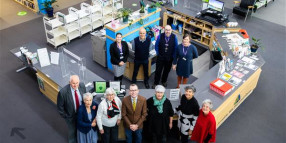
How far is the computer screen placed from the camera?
850 cm

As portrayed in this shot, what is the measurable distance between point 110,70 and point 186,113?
3328 millimetres

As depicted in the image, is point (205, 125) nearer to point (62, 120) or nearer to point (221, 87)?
point (221, 87)

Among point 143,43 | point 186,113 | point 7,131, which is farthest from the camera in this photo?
point 143,43

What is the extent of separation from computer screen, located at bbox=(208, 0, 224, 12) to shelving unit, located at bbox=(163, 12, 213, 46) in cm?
55

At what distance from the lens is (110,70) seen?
7.79 metres

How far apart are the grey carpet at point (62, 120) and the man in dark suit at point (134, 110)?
3.89ft

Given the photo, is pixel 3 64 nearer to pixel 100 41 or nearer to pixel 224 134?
pixel 100 41

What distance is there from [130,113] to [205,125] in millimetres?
1285

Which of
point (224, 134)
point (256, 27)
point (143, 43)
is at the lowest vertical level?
point (224, 134)

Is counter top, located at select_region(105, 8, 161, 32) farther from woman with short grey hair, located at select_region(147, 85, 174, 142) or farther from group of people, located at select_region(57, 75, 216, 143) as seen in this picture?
woman with short grey hair, located at select_region(147, 85, 174, 142)

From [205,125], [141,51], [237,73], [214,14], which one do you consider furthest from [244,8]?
[205,125]

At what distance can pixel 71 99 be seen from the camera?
4.86 metres

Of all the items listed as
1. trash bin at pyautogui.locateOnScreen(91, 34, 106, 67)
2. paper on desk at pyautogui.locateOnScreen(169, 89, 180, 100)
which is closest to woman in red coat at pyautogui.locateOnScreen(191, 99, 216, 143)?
paper on desk at pyautogui.locateOnScreen(169, 89, 180, 100)

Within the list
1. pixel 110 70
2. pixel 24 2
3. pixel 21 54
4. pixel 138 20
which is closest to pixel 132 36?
pixel 138 20
